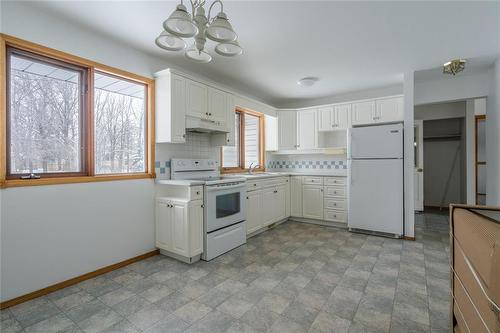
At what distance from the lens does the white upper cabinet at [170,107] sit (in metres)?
2.90

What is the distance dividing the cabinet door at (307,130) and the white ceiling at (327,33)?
1068mm

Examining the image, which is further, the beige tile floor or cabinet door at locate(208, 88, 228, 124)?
cabinet door at locate(208, 88, 228, 124)

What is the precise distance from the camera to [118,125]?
2.84 m

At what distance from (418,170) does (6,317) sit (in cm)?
672

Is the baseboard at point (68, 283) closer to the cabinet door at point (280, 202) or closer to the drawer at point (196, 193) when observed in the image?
the drawer at point (196, 193)

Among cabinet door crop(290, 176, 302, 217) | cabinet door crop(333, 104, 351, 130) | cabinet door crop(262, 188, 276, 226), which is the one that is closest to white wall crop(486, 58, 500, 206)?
cabinet door crop(333, 104, 351, 130)

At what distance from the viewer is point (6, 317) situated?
6.04 feet

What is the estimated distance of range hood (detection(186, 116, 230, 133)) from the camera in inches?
122

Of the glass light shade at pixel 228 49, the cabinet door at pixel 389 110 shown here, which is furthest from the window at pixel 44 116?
the cabinet door at pixel 389 110

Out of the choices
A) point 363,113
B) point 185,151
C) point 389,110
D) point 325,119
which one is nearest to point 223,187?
point 185,151

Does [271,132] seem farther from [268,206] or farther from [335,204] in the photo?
[335,204]

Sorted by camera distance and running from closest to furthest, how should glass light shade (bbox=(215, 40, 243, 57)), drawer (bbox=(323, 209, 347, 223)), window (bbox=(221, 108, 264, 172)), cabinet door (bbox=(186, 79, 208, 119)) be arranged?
glass light shade (bbox=(215, 40, 243, 57)), cabinet door (bbox=(186, 79, 208, 119)), drawer (bbox=(323, 209, 347, 223)), window (bbox=(221, 108, 264, 172))

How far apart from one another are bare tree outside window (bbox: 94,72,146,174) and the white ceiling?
498 mm

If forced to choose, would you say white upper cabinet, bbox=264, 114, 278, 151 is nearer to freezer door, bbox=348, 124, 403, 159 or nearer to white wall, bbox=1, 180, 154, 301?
freezer door, bbox=348, 124, 403, 159
